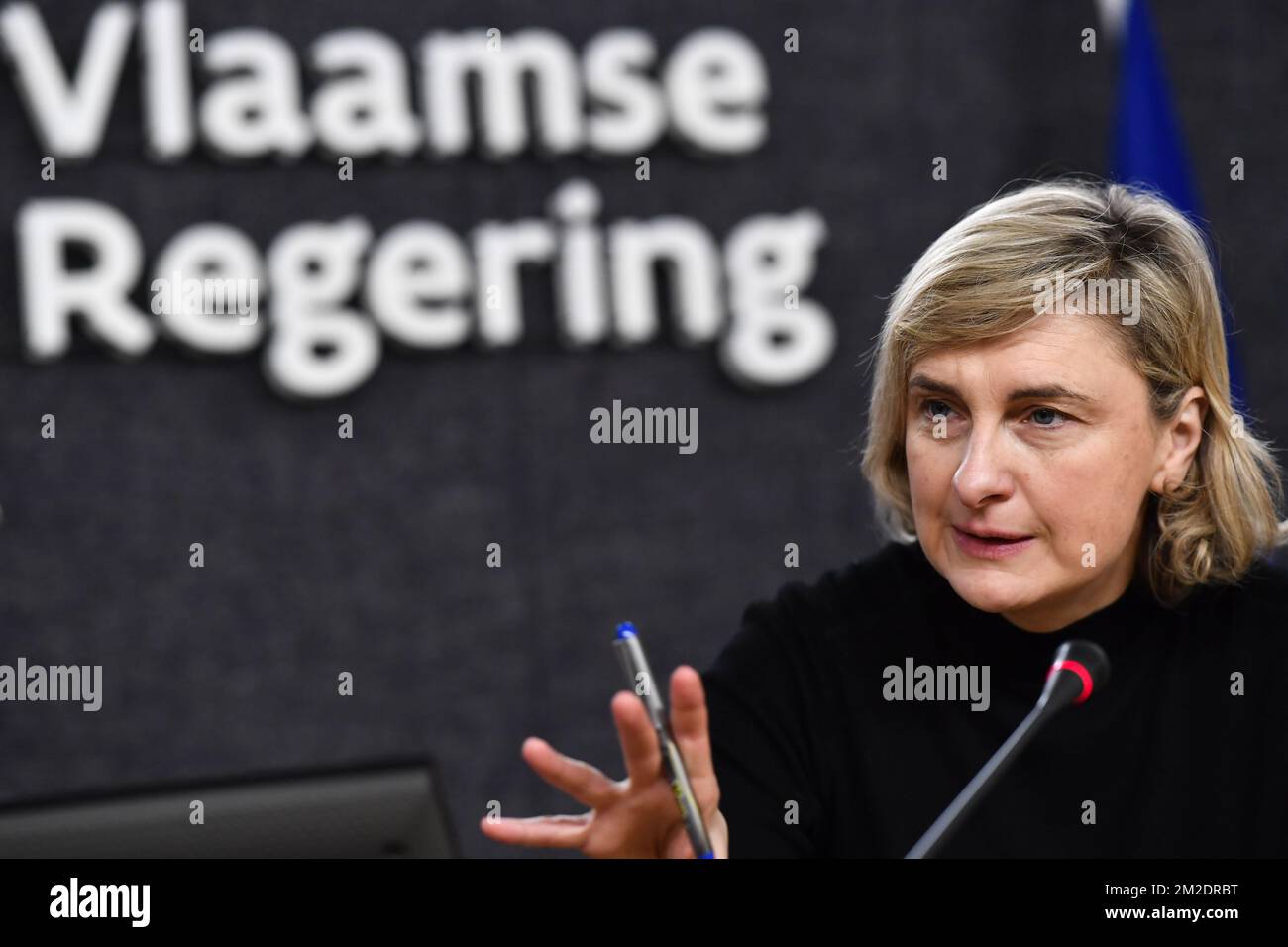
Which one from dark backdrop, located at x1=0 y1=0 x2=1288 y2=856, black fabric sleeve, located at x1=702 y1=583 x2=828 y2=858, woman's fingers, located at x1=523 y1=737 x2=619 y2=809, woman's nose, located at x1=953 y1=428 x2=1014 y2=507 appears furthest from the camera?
dark backdrop, located at x1=0 y1=0 x2=1288 y2=856

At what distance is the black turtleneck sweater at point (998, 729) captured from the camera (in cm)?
129

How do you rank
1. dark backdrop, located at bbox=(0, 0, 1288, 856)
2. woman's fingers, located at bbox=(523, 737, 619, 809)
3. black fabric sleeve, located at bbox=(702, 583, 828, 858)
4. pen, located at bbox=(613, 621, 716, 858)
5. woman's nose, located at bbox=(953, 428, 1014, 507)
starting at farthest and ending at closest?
dark backdrop, located at bbox=(0, 0, 1288, 856), black fabric sleeve, located at bbox=(702, 583, 828, 858), woman's nose, located at bbox=(953, 428, 1014, 507), woman's fingers, located at bbox=(523, 737, 619, 809), pen, located at bbox=(613, 621, 716, 858)

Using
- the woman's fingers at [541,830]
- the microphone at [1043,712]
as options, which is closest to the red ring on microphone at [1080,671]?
the microphone at [1043,712]

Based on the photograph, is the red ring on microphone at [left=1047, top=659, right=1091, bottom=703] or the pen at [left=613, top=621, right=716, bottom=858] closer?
the pen at [left=613, top=621, right=716, bottom=858]

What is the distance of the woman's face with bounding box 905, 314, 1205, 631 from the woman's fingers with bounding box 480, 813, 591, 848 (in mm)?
405

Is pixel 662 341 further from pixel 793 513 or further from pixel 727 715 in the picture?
pixel 727 715

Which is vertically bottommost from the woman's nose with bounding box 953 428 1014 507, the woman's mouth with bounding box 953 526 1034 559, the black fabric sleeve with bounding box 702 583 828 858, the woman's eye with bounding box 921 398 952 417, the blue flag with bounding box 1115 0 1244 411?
the black fabric sleeve with bounding box 702 583 828 858

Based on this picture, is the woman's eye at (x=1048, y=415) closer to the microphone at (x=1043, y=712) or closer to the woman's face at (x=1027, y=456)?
the woman's face at (x=1027, y=456)

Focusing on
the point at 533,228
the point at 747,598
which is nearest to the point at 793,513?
the point at 747,598

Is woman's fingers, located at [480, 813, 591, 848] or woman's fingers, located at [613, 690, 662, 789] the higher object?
woman's fingers, located at [613, 690, 662, 789]

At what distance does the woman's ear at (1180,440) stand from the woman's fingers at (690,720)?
585 mm

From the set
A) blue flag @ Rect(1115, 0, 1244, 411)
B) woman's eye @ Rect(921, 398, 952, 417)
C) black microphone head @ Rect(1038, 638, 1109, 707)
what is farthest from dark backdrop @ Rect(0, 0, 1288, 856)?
black microphone head @ Rect(1038, 638, 1109, 707)

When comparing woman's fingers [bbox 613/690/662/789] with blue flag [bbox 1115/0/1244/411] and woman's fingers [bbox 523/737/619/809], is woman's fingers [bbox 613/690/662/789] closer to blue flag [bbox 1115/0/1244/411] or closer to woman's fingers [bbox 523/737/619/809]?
woman's fingers [bbox 523/737/619/809]

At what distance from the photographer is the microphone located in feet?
3.08
